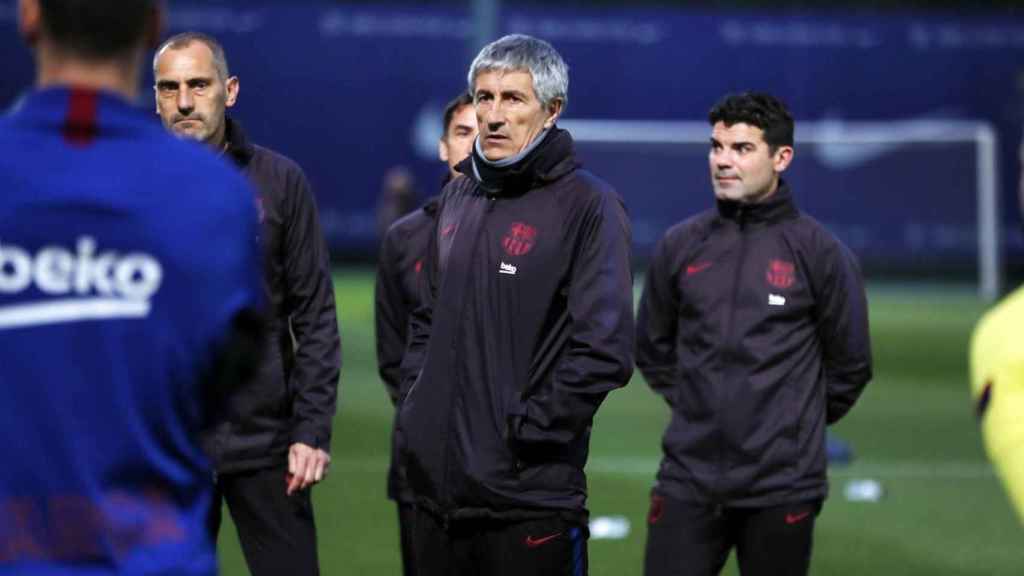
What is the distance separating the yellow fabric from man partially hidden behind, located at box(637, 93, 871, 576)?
262cm

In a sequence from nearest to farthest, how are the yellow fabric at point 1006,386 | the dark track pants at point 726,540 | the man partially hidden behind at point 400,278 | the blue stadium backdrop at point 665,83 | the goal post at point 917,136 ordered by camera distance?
the yellow fabric at point 1006,386 < the dark track pants at point 726,540 < the man partially hidden behind at point 400,278 < the goal post at point 917,136 < the blue stadium backdrop at point 665,83

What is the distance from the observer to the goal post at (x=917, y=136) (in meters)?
25.1

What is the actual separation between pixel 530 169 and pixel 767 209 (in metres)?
1.44

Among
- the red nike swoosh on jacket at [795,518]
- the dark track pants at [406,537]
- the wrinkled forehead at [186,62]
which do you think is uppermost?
the wrinkled forehead at [186,62]

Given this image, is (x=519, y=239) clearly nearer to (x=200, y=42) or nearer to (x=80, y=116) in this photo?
(x=200, y=42)

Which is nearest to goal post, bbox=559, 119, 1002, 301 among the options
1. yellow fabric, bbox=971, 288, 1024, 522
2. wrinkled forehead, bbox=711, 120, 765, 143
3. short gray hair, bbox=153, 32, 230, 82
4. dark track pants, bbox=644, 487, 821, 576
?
wrinkled forehead, bbox=711, 120, 765, 143

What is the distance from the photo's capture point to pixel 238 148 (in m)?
4.89

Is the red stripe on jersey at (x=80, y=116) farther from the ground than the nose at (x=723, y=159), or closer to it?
farther from the ground

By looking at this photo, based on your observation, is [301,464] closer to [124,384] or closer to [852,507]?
[124,384]

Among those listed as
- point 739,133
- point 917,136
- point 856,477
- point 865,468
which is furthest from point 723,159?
point 917,136

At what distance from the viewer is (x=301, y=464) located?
15.6 ft

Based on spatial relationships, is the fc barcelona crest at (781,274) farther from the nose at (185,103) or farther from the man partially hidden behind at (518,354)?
the nose at (185,103)

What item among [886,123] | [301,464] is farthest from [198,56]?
[886,123]

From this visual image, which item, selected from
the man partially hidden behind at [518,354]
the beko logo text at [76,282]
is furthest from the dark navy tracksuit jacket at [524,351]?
the beko logo text at [76,282]
